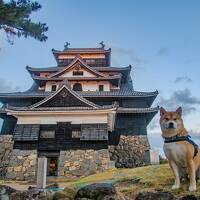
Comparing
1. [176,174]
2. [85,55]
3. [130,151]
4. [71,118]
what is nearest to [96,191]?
[176,174]

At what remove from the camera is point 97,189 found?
5.87 metres

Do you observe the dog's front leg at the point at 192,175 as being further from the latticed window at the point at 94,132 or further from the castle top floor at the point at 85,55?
the castle top floor at the point at 85,55

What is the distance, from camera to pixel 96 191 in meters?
5.84

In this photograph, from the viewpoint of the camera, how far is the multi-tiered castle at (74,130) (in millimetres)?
21500

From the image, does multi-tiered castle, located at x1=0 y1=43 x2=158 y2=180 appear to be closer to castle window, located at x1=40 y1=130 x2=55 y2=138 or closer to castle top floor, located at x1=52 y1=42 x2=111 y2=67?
castle window, located at x1=40 y1=130 x2=55 y2=138

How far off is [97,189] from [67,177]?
15.3 m

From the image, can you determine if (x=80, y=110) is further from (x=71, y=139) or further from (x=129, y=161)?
(x=129, y=161)

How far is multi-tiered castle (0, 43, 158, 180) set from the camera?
21.5m

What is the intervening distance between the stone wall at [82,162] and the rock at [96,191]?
15078 millimetres

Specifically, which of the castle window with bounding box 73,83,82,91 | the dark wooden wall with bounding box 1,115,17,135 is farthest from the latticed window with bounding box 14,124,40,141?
the castle window with bounding box 73,83,82,91

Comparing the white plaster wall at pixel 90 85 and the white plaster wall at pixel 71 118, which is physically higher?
the white plaster wall at pixel 90 85

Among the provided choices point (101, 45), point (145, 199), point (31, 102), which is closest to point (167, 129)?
point (145, 199)

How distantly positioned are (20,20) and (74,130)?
14.2 m

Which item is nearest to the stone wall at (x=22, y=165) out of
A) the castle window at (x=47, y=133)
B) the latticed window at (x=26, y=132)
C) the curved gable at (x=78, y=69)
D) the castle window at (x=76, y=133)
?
the latticed window at (x=26, y=132)
